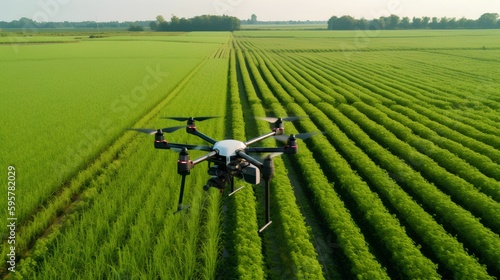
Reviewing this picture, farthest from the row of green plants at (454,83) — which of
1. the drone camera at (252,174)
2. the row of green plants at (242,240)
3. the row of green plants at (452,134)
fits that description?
the drone camera at (252,174)

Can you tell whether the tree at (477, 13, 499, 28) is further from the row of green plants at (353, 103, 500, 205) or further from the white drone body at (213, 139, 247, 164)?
→ the white drone body at (213, 139, 247, 164)

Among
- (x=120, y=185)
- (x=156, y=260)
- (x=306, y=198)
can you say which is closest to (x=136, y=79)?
(x=120, y=185)

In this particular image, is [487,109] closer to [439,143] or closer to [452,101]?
[452,101]

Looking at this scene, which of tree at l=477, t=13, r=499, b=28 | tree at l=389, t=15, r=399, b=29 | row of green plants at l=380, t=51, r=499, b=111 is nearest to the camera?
row of green plants at l=380, t=51, r=499, b=111

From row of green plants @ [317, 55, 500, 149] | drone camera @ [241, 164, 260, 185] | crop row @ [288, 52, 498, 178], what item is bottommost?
crop row @ [288, 52, 498, 178]

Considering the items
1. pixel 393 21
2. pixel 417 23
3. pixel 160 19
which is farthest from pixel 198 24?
pixel 417 23

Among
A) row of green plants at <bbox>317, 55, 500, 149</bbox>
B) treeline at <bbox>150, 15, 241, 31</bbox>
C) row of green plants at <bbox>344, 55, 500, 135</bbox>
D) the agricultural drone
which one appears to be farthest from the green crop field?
treeline at <bbox>150, 15, 241, 31</bbox>
